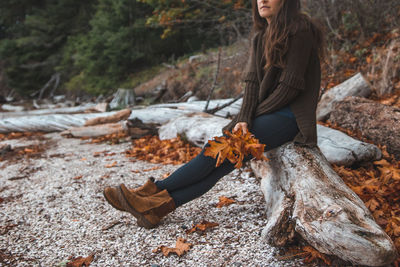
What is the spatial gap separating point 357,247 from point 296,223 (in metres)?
0.34

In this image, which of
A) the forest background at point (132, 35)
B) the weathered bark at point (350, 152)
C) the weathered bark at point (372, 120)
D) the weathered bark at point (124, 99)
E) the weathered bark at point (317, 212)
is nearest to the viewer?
the weathered bark at point (317, 212)

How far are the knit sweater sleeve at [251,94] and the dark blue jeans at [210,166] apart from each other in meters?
0.08

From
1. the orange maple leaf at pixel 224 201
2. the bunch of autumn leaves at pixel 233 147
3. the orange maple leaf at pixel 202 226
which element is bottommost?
the orange maple leaf at pixel 224 201

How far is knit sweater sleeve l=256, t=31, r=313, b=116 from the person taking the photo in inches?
84.4

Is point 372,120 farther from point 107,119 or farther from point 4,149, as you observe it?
point 4,149

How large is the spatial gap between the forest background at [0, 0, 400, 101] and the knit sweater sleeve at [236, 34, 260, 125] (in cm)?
314

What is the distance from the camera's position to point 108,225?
8.32 feet

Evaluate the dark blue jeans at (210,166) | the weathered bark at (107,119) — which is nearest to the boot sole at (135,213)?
the dark blue jeans at (210,166)

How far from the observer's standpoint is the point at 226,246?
2.06 metres

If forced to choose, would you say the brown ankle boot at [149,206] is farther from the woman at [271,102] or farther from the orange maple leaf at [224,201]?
the orange maple leaf at [224,201]

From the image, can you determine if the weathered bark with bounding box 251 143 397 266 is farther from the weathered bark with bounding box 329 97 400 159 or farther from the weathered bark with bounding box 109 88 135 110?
the weathered bark with bounding box 109 88 135 110

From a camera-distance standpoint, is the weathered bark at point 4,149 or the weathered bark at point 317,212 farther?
the weathered bark at point 4,149

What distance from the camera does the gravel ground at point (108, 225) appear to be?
2.03 metres

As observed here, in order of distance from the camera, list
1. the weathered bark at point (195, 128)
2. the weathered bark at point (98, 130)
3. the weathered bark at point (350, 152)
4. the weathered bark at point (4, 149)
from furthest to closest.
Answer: the weathered bark at point (98, 130)
the weathered bark at point (4, 149)
the weathered bark at point (195, 128)
the weathered bark at point (350, 152)
